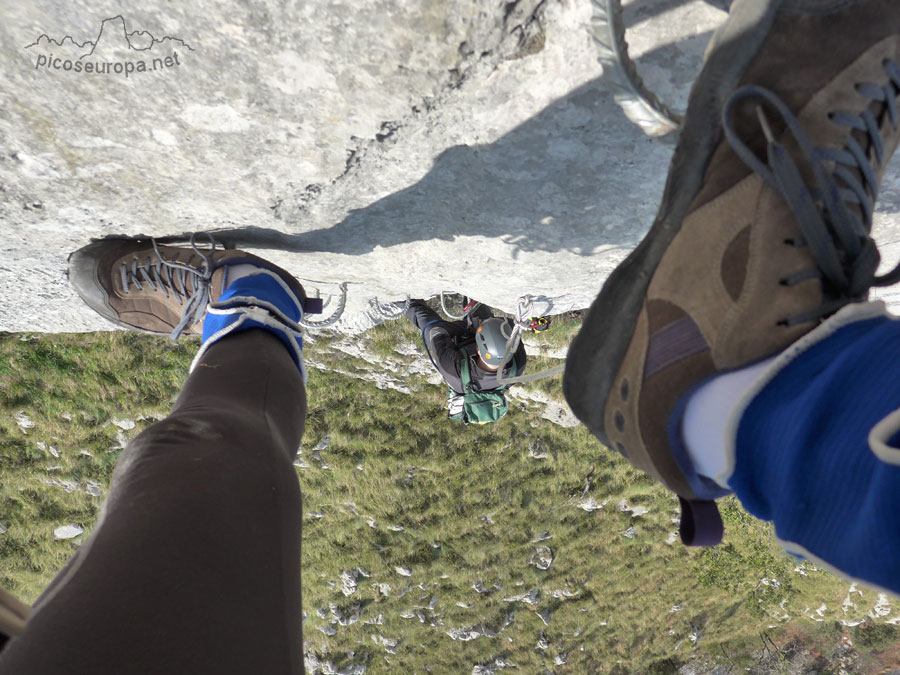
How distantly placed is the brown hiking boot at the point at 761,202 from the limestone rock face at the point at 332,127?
297 mm

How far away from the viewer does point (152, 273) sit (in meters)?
2.48

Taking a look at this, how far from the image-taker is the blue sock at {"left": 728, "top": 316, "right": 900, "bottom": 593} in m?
0.74

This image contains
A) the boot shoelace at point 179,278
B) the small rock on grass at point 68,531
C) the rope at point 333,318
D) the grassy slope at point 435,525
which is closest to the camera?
the boot shoelace at point 179,278

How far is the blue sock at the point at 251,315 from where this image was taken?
6.79 feet

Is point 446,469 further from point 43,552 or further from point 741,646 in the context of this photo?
point 741,646

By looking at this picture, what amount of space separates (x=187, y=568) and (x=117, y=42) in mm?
1409

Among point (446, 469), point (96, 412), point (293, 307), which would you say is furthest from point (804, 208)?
point (96, 412)

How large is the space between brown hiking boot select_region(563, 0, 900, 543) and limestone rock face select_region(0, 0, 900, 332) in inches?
11.7

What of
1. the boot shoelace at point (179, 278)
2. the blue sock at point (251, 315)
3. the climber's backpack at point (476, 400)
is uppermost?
the boot shoelace at point (179, 278)

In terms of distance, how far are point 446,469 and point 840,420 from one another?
181 inches

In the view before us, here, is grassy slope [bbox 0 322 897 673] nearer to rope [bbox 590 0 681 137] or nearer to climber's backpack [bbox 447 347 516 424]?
climber's backpack [bbox 447 347 516 424]

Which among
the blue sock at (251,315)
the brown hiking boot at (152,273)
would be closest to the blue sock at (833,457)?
the blue sock at (251,315)

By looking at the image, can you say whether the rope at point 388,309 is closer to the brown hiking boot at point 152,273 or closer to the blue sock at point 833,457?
the brown hiking boot at point 152,273

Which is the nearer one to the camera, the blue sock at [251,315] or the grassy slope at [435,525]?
the blue sock at [251,315]
